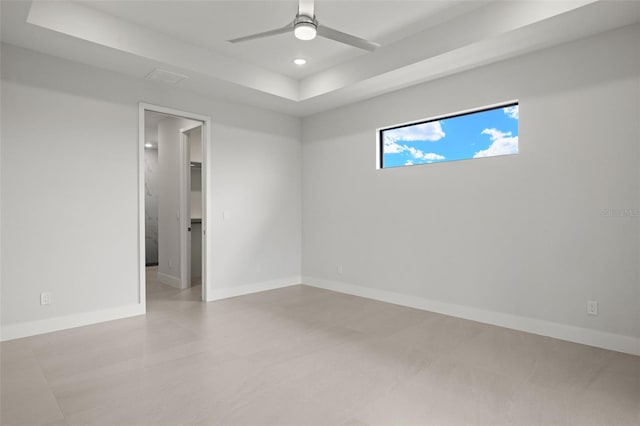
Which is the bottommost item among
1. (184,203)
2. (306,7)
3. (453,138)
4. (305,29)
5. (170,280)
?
(170,280)

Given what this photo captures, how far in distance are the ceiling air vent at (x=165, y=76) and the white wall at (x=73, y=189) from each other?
0.54 ft

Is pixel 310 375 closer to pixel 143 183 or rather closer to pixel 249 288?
pixel 249 288

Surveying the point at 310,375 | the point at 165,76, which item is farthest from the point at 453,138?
the point at 165,76

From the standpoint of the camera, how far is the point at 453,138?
4.28 m

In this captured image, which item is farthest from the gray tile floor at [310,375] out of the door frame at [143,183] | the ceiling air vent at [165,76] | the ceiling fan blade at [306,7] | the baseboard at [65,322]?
the ceiling air vent at [165,76]

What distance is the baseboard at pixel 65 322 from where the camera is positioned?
335 cm

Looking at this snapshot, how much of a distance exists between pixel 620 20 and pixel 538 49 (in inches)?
25.2

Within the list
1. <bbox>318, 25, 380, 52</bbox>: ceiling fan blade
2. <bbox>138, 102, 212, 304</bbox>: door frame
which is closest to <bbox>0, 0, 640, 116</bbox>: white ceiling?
<bbox>138, 102, 212, 304</bbox>: door frame

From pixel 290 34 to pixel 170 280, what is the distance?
4.21 metres

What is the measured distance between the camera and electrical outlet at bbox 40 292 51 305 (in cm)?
354

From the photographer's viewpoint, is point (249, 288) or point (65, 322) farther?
point (249, 288)

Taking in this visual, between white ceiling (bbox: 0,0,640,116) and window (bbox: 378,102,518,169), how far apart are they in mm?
535

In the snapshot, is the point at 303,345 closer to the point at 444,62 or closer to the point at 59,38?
the point at 444,62

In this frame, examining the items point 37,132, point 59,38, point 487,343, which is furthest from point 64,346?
point 487,343
